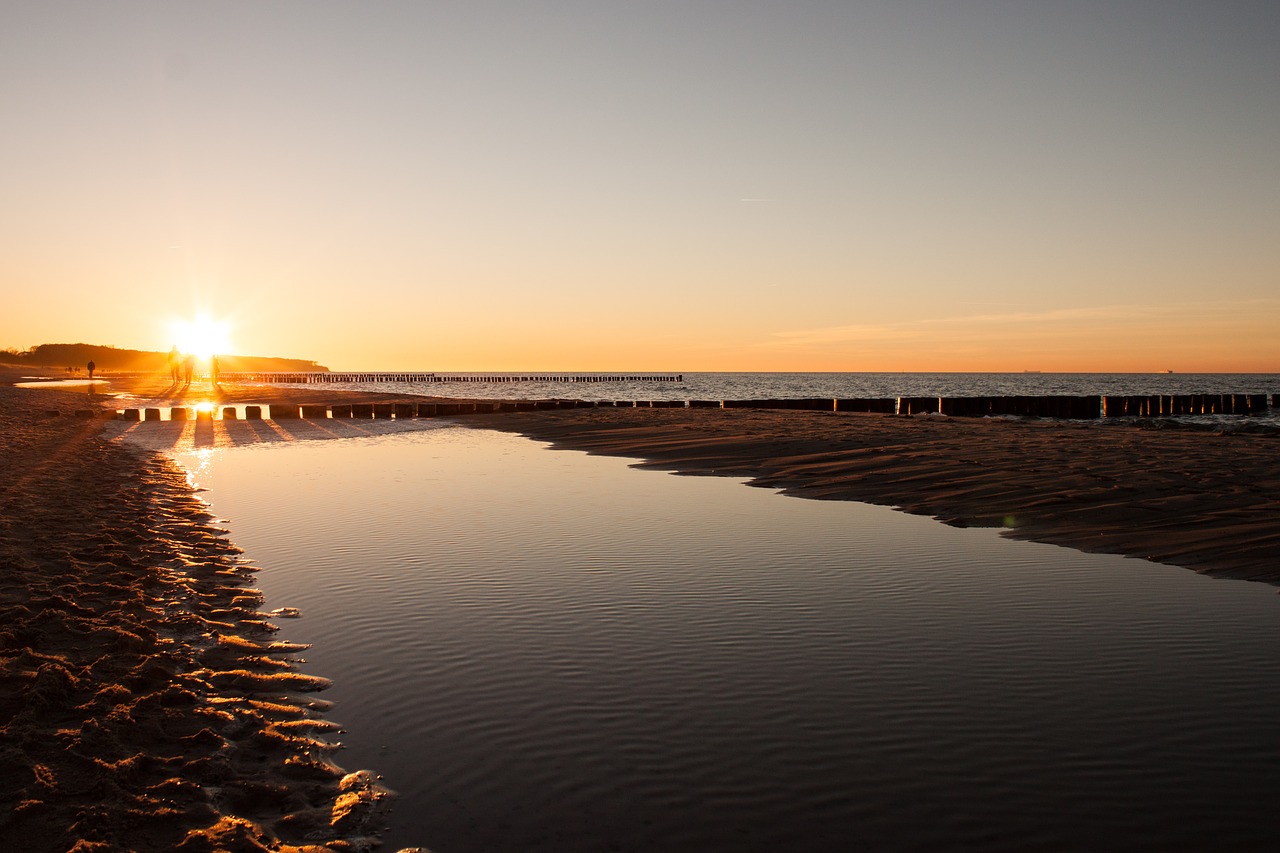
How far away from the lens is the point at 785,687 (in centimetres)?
611

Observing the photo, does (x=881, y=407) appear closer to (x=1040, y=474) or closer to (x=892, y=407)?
(x=892, y=407)

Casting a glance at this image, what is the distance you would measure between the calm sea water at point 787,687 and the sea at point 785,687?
2 centimetres

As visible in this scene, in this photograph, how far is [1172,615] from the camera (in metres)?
7.84

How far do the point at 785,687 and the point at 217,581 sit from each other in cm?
668

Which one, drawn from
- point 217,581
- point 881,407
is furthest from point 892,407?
point 217,581

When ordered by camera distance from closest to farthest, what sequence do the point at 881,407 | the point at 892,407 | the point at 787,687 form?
1. the point at 787,687
2. the point at 892,407
3. the point at 881,407

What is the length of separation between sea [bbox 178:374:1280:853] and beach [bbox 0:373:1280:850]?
1.66ft

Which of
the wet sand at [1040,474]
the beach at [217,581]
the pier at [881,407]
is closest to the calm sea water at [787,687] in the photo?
the beach at [217,581]

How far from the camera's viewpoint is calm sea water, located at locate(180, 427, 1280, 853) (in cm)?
430

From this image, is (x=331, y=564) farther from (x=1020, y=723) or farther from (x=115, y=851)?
(x=1020, y=723)

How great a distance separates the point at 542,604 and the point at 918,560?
4729 mm

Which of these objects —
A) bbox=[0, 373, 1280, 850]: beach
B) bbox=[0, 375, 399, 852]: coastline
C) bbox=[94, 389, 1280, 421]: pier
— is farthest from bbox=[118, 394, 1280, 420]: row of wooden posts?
bbox=[0, 375, 399, 852]: coastline

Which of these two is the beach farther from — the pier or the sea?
the pier

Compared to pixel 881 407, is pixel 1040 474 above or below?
below
